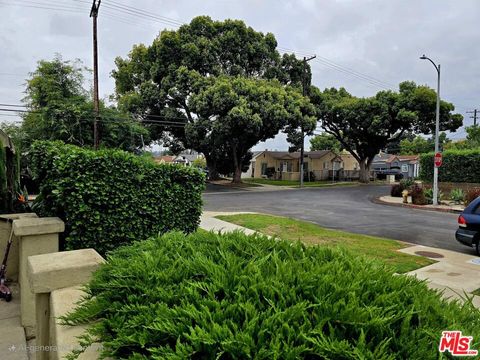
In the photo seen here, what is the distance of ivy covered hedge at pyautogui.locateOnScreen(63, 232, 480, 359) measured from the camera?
1.31m

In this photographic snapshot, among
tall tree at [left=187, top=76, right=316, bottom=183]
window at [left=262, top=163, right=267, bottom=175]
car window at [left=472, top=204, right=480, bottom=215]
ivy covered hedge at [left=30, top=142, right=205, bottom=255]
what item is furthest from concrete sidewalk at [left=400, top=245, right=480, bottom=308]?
window at [left=262, top=163, right=267, bottom=175]

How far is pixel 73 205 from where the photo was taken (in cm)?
406

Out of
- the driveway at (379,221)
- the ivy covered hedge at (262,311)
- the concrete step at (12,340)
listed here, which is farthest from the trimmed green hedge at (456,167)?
the concrete step at (12,340)

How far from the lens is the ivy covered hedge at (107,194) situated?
161 inches

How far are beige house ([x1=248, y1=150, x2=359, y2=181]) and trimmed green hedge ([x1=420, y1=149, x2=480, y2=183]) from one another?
797 inches

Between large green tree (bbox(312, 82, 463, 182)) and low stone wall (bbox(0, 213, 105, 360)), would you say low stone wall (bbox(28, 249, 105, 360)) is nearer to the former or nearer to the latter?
low stone wall (bbox(0, 213, 105, 360))

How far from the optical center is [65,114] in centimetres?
1795

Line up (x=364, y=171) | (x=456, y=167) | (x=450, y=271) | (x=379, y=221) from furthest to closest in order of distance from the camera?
(x=364, y=171), (x=456, y=167), (x=379, y=221), (x=450, y=271)

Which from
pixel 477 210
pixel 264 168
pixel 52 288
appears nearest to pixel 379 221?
pixel 477 210

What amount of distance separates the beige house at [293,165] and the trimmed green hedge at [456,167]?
20233mm

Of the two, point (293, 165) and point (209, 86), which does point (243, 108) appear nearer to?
point (209, 86)

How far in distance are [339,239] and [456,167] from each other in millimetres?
16400

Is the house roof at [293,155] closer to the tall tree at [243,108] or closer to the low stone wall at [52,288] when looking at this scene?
the tall tree at [243,108]

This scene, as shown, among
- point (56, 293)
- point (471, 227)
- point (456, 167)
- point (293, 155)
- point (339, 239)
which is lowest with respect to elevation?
point (339, 239)
